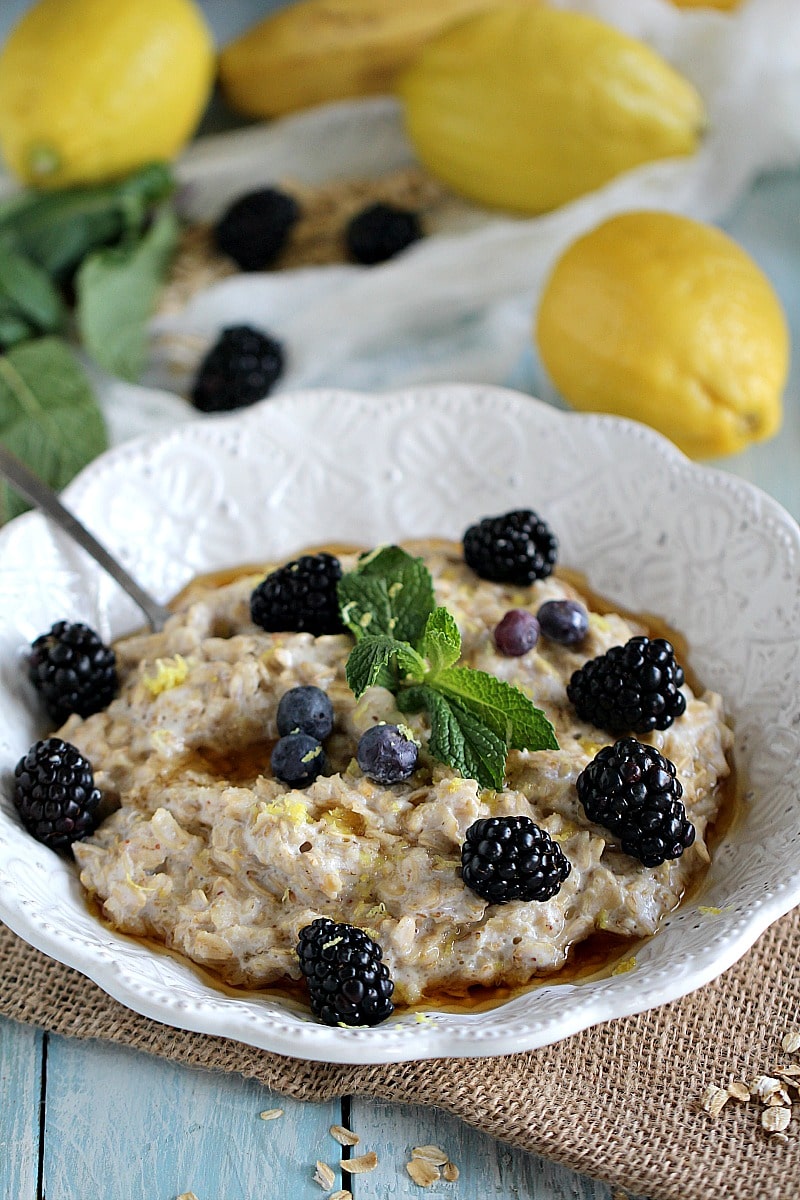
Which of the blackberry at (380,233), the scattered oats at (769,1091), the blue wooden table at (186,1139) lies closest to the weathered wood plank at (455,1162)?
the blue wooden table at (186,1139)

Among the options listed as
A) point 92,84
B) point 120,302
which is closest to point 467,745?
point 120,302

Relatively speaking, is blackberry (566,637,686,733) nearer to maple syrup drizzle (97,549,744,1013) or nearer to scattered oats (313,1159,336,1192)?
maple syrup drizzle (97,549,744,1013)

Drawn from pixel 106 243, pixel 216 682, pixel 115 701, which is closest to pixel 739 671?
pixel 216 682

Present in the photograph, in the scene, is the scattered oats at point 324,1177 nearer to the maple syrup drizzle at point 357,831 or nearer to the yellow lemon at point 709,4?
the maple syrup drizzle at point 357,831

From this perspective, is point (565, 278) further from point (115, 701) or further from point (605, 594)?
point (115, 701)

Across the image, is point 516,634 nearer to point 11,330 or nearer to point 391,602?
point 391,602

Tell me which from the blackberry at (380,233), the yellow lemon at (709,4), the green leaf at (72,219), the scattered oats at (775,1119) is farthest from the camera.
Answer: the yellow lemon at (709,4)
